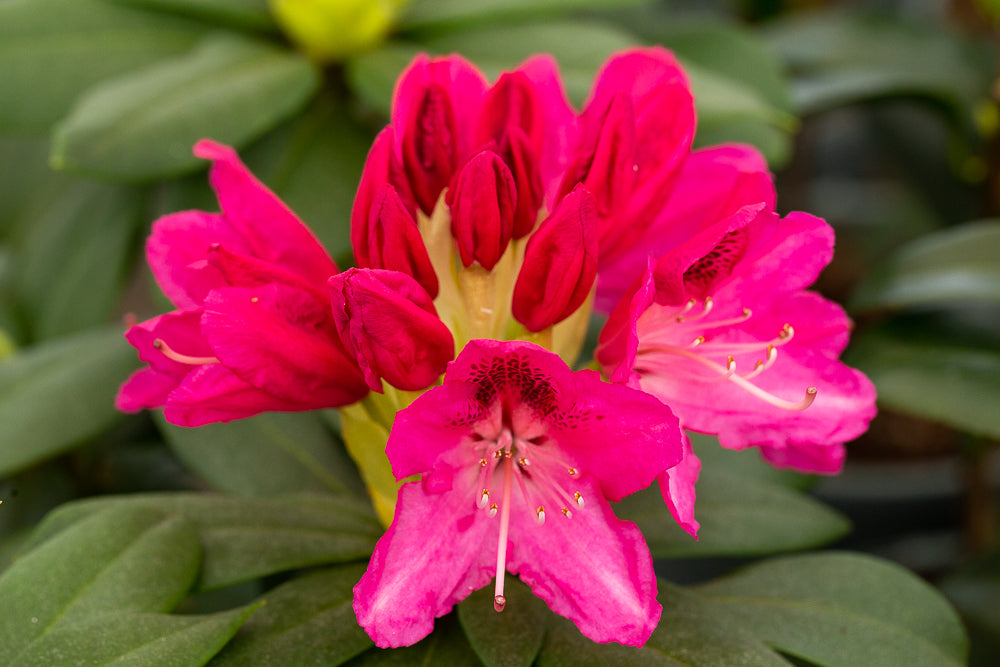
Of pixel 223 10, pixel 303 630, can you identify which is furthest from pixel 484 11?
pixel 303 630

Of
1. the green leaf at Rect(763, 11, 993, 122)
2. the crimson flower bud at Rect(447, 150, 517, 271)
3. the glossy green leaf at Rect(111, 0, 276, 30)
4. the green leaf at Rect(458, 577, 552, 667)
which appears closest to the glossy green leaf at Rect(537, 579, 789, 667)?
the green leaf at Rect(458, 577, 552, 667)

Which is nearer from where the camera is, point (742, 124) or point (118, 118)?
point (118, 118)

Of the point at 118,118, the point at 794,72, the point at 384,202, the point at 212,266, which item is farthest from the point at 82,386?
the point at 794,72

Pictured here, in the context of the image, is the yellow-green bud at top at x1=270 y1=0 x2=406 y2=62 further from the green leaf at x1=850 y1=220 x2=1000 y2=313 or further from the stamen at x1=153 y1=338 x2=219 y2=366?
the green leaf at x1=850 y1=220 x2=1000 y2=313

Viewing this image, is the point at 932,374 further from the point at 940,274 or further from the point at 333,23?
the point at 333,23

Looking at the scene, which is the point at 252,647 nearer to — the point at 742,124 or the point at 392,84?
the point at 392,84

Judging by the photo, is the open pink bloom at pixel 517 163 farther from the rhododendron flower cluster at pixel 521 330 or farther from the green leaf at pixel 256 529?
the green leaf at pixel 256 529
